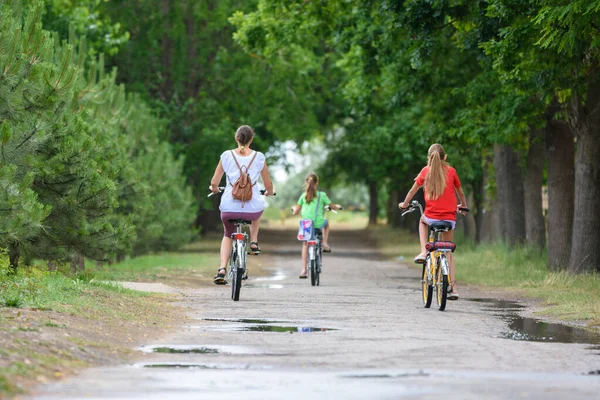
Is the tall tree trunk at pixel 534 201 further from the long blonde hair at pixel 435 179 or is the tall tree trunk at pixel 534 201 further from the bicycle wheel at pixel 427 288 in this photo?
the long blonde hair at pixel 435 179

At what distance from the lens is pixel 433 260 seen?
14.7 metres

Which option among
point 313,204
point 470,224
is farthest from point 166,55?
point 313,204

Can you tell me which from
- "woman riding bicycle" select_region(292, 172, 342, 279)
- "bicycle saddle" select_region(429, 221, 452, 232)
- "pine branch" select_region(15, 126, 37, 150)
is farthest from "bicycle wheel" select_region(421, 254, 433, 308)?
"woman riding bicycle" select_region(292, 172, 342, 279)

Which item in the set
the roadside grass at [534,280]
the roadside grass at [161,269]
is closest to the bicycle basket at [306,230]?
the roadside grass at [161,269]

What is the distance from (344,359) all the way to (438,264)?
5.78 m

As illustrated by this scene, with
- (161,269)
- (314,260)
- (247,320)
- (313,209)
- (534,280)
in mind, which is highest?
(313,209)

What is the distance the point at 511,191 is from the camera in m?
28.5

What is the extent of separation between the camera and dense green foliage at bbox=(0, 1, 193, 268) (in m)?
14.1

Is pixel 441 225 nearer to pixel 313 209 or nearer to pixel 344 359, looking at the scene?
pixel 344 359

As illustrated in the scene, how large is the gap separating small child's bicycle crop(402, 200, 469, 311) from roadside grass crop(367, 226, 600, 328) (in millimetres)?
1337

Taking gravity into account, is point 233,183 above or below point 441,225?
above

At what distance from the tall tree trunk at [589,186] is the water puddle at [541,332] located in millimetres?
6388

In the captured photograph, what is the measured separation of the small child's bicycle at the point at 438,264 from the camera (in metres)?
14.4

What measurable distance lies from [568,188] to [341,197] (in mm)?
109955
